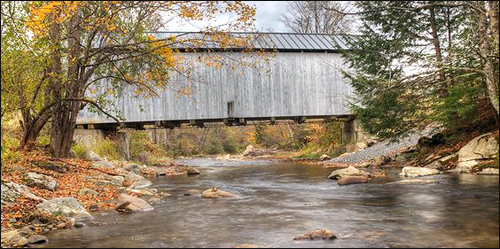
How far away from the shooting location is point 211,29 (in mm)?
10070

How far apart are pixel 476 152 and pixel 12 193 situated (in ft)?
32.3

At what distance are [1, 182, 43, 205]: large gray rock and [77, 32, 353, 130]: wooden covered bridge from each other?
12.0m

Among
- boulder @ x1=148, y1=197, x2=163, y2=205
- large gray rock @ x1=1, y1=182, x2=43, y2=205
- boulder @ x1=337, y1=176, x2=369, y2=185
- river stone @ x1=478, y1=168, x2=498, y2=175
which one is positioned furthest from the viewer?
boulder @ x1=337, y1=176, x2=369, y2=185

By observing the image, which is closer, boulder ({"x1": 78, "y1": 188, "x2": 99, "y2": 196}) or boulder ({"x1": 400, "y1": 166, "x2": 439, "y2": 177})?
boulder ({"x1": 78, "y1": 188, "x2": 99, "y2": 196})

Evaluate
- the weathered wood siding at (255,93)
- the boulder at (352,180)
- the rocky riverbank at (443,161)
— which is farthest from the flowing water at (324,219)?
the weathered wood siding at (255,93)

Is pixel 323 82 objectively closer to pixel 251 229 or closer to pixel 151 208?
pixel 151 208

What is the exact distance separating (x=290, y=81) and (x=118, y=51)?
37.5 ft

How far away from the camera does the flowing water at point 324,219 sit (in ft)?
17.3

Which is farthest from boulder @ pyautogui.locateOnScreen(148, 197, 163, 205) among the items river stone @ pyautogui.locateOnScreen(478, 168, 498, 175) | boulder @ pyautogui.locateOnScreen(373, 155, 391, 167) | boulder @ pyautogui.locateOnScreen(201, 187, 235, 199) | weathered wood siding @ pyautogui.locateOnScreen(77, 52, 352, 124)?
weathered wood siding @ pyautogui.locateOnScreen(77, 52, 352, 124)

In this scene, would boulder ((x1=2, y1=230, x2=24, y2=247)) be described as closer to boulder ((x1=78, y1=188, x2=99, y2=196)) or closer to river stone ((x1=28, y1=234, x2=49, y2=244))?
river stone ((x1=28, y1=234, x2=49, y2=244))

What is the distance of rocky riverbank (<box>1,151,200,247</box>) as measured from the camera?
247 inches

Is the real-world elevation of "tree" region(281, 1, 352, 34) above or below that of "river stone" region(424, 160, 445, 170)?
above

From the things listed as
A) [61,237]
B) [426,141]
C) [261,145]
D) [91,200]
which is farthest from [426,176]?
[261,145]

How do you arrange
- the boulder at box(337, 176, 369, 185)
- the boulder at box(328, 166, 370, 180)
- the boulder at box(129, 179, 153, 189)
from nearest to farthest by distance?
the boulder at box(337, 176, 369, 185)
the boulder at box(129, 179, 153, 189)
the boulder at box(328, 166, 370, 180)
